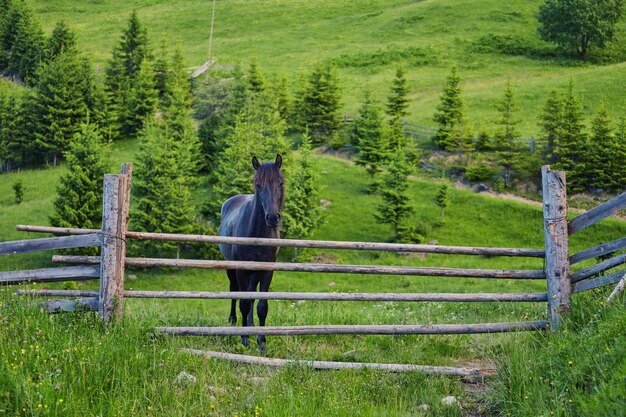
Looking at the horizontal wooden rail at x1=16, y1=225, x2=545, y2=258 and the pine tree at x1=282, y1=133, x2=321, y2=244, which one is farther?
the pine tree at x1=282, y1=133, x2=321, y2=244

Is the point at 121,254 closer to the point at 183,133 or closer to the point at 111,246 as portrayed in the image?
the point at 111,246

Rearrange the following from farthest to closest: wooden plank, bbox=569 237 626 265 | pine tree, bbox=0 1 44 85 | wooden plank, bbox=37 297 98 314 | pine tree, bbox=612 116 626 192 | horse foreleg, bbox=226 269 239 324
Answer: pine tree, bbox=0 1 44 85 < pine tree, bbox=612 116 626 192 < horse foreleg, bbox=226 269 239 324 < wooden plank, bbox=37 297 98 314 < wooden plank, bbox=569 237 626 265

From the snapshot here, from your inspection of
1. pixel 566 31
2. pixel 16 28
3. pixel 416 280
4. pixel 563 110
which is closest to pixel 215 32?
pixel 16 28

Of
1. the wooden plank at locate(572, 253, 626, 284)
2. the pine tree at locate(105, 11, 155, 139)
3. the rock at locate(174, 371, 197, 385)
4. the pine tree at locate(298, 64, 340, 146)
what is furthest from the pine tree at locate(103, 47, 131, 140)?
the wooden plank at locate(572, 253, 626, 284)

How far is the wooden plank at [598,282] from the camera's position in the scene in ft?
22.4

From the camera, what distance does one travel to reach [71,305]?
7637mm

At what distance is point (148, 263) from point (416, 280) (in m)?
24.0

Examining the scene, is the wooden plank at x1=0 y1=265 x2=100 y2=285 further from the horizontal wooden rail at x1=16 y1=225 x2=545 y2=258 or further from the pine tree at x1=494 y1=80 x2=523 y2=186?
the pine tree at x1=494 y1=80 x2=523 y2=186

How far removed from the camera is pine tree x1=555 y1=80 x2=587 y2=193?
124 feet

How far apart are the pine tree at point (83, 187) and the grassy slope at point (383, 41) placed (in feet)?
78.8

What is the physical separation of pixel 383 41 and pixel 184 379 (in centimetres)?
7397

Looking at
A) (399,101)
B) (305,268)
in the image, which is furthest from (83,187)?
(305,268)

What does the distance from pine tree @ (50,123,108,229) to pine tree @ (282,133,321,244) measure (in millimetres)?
11646

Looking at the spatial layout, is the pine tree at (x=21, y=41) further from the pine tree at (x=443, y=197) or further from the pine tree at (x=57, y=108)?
the pine tree at (x=443, y=197)
